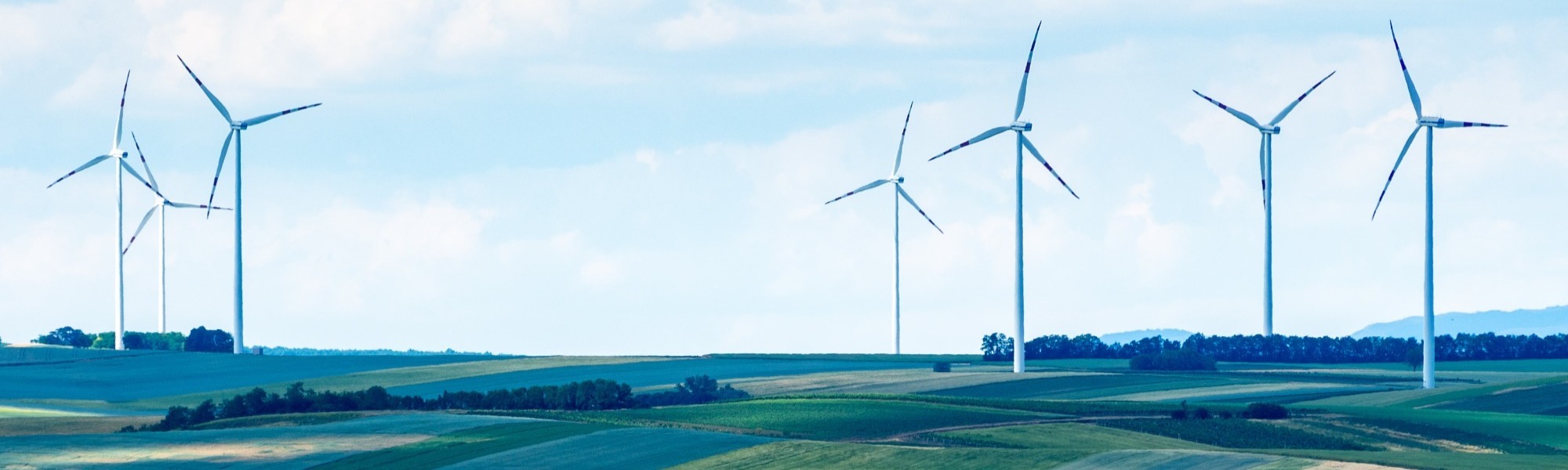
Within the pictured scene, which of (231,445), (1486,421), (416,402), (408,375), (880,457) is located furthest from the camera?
(408,375)

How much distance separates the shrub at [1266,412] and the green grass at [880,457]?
940 inches

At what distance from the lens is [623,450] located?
69312 mm

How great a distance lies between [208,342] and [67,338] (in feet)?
65.0

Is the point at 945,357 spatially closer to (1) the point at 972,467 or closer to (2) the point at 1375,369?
(2) the point at 1375,369

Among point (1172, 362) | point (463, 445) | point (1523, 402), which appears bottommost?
point (1523, 402)

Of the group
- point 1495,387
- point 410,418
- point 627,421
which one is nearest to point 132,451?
point 410,418

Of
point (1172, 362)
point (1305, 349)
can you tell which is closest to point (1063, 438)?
point (1172, 362)

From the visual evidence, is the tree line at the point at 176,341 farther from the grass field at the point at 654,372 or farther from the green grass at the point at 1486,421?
the green grass at the point at 1486,421

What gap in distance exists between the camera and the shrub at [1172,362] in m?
144

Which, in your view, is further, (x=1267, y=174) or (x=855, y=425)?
(x=1267, y=174)

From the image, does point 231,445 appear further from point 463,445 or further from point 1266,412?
point 1266,412

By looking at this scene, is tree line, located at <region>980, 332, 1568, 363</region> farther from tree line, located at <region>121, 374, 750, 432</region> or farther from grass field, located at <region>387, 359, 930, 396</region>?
tree line, located at <region>121, 374, 750, 432</region>

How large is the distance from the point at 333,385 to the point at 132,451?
56.9 metres

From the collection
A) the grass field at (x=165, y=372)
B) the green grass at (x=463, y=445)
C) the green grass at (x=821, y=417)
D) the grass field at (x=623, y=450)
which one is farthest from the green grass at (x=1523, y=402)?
the grass field at (x=165, y=372)
